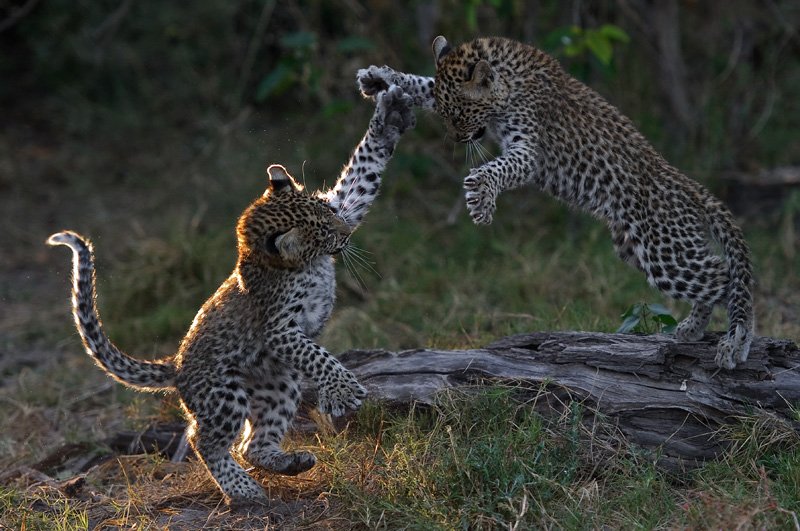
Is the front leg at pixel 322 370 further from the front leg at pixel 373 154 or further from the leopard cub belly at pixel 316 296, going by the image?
the front leg at pixel 373 154

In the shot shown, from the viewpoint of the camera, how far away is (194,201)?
1320 centimetres

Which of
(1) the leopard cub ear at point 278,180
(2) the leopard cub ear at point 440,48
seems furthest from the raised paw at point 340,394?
(2) the leopard cub ear at point 440,48

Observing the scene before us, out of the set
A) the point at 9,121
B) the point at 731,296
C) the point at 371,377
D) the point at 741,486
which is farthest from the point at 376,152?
the point at 9,121

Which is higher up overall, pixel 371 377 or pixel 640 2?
pixel 640 2

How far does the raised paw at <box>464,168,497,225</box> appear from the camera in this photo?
22.0ft

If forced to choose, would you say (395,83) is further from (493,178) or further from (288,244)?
(288,244)

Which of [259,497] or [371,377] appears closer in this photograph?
[259,497]

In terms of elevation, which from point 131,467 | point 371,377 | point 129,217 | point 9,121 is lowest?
point 131,467

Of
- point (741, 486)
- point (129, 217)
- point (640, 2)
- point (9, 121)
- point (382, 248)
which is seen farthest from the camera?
point (9, 121)

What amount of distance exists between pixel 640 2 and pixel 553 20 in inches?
53.7

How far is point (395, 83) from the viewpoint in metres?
7.75

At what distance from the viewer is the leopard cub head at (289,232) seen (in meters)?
6.87

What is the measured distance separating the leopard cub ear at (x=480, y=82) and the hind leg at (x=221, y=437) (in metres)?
2.64

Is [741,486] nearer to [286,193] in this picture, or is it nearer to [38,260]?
[286,193]
